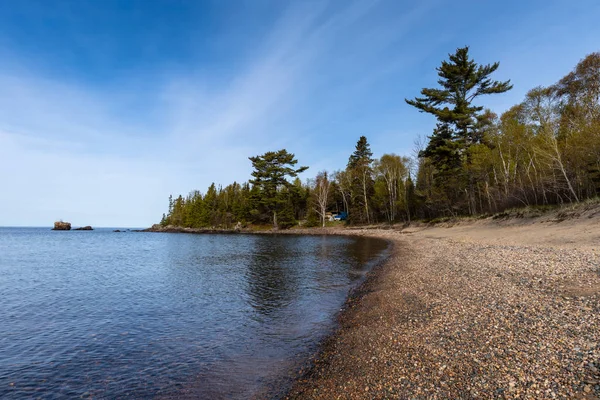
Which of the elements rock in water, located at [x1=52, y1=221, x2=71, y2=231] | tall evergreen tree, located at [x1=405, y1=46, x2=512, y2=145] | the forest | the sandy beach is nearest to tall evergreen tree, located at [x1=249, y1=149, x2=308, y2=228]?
the forest

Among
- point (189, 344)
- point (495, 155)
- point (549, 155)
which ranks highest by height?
point (495, 155)

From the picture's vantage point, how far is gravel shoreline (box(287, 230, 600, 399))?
17.2 feet

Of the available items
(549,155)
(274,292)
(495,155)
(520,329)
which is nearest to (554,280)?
(520,329)

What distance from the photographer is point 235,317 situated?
12.4 metres

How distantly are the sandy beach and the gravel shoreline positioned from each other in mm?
21

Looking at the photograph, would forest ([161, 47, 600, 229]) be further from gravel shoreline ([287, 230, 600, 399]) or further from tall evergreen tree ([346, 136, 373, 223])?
gravel shoreline ([287, 230, 600, 399])

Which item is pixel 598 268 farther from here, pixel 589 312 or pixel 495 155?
pixel 495 155

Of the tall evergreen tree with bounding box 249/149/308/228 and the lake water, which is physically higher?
the tall evergreen tree with bounding box 249/149/308/228

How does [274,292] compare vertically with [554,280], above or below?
below

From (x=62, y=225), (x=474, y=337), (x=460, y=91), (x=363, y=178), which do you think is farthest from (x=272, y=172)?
(x=62, y=225)

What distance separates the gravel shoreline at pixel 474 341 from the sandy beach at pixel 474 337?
2 centimetres

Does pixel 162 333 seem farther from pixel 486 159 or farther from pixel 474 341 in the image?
pixel 486 159

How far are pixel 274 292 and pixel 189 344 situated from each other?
708cm

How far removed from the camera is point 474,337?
7.14m
